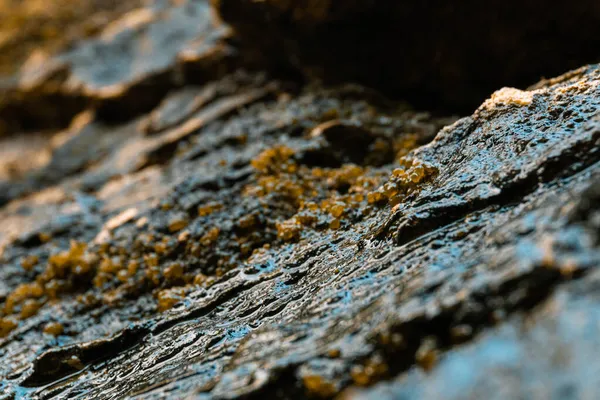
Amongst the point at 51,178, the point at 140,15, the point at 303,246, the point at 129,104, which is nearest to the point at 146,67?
the point at 129,104

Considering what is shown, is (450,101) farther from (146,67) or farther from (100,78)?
(100,78)

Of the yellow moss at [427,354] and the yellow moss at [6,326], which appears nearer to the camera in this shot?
the yellow moss at [427,354]

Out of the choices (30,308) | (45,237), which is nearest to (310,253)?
(30,308)

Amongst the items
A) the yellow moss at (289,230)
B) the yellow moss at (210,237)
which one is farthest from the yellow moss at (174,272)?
the yellow moss at (289,230)

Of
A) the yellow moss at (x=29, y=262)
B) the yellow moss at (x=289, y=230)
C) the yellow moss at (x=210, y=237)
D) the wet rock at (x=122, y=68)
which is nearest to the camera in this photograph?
the yellow moss at (x=289, y=230)

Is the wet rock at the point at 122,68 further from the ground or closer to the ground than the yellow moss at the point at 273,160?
further from the ground

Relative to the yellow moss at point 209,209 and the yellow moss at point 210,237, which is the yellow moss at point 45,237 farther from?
the yellow moss at point 210,237

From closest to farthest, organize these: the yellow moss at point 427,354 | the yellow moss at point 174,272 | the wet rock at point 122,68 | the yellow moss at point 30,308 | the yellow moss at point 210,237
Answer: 1. the yellow moss at point 427,354
2. the yellow moss at point 174,272
3. the yellow moss at point 210,237
4. the yellow moss at point 30,308
5. the wet rock at point 122,68

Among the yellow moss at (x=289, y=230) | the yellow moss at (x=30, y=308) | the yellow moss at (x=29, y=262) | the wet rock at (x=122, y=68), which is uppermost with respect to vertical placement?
the wet rock at (x=122, y=68)

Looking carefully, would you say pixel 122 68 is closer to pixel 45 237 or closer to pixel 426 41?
pixel 45 237
